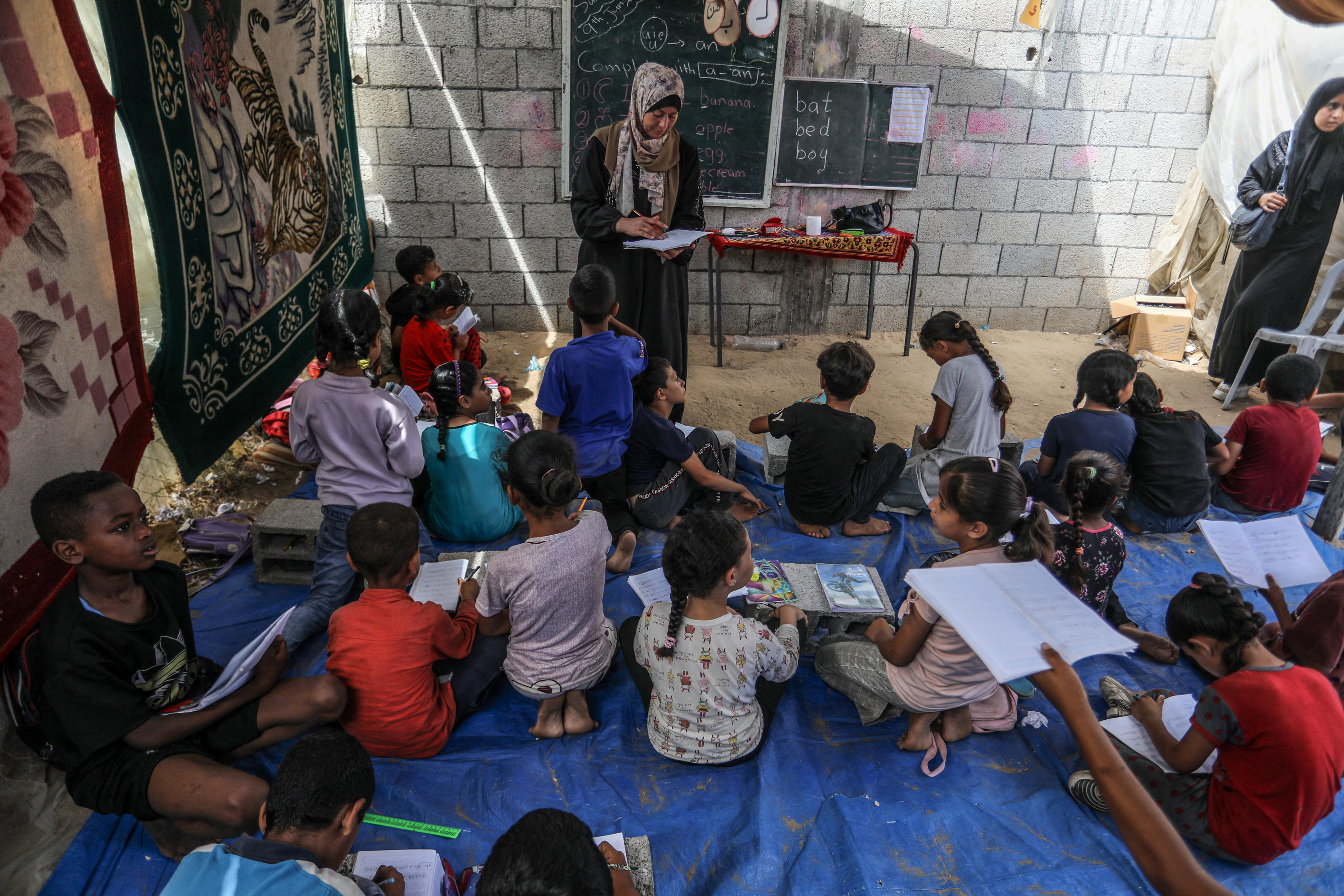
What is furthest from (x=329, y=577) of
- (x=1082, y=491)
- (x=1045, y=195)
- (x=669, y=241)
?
(x=1045, y=195)

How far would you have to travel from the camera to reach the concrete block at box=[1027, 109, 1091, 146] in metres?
5.89

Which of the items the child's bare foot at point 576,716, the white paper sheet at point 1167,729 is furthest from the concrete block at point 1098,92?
the child's bare foot at point 576,716

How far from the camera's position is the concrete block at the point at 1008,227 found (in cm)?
618

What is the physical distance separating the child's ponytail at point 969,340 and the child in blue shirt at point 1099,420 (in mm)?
221

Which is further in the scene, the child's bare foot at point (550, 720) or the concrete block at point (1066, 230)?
the concrete block at point (1066, 230)

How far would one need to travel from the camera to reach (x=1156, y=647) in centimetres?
272

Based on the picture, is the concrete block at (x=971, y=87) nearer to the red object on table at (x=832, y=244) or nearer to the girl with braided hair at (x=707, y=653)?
the red object on table at (x=832, y=244)

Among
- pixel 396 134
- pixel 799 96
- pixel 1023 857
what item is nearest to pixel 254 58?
pixel 396 134

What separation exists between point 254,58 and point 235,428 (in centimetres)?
171

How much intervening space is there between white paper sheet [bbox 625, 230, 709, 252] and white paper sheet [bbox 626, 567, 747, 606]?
5.91 ft

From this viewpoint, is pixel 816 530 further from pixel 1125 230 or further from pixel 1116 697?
pixel 1125 230

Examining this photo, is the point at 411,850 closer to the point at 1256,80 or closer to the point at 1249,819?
the point at 1249,819

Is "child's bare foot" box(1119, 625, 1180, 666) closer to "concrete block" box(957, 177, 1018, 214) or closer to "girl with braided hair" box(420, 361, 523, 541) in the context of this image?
"girl with braided hair" box(420, 361, 523, 541)

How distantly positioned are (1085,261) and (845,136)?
229cm
